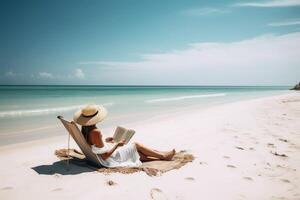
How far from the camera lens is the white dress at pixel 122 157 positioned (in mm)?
4496

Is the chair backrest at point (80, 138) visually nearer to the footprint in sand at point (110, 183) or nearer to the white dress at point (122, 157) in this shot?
the white dress at point (122, 157)

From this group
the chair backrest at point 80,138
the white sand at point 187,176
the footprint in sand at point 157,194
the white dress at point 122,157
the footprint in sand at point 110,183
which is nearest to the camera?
the footprint in sand at point 157,194

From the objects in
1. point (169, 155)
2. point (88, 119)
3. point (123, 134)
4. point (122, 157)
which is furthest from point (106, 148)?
point (169, 155)

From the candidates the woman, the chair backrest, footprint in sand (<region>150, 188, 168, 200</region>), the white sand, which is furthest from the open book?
footprint in sand (<region>150, 188, 168, 200</region>)

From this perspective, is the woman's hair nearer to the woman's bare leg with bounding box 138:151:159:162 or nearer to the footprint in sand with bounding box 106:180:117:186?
the footprint in sand with bounding box 106:180:117:186

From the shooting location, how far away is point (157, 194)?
139 inches

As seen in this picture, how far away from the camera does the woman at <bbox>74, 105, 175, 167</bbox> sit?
4.35 meters

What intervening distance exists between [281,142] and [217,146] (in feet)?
5.31

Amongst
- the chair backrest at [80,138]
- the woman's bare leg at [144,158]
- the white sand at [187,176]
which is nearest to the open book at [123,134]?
the woman's bare leg at [144,158]

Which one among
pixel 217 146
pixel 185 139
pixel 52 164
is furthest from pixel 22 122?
pixel 217 146

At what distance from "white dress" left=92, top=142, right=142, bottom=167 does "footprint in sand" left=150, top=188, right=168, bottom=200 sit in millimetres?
1073

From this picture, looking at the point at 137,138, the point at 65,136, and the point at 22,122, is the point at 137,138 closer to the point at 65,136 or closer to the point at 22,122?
the point at 65,136

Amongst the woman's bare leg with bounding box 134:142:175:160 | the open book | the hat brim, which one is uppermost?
the hat brim

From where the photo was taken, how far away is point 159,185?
3.82 meters
